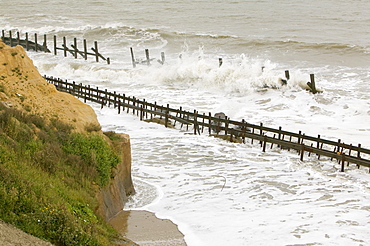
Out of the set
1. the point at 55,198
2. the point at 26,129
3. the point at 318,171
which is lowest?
the point at 318,171

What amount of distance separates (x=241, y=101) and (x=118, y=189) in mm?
16627

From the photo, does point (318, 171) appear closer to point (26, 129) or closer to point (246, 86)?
point (26, 129)

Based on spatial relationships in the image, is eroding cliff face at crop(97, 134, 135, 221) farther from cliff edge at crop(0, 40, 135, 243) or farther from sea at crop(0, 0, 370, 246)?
sea at crop(0, 0, 370, 246)

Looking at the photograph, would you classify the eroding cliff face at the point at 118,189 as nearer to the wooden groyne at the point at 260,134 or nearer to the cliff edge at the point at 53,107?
the cliff edge at the point at 53,107

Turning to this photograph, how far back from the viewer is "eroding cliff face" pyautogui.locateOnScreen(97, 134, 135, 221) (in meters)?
10.7

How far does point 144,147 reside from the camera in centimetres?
1736

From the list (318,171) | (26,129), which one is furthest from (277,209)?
(26,129)

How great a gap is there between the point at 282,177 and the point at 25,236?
8.94 metres

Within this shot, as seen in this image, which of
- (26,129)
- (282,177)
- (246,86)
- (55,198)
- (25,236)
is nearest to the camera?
(25,236)

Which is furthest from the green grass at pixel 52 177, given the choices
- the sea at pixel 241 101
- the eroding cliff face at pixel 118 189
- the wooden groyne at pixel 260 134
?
the wooden groyne at pixel 260 134

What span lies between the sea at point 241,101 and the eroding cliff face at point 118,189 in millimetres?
459

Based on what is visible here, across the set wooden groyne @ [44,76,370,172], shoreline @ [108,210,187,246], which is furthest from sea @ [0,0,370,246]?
wooden groyne @ [44,76,370,172]

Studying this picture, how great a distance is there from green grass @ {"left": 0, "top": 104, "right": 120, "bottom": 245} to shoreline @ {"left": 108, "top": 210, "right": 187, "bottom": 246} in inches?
29.5

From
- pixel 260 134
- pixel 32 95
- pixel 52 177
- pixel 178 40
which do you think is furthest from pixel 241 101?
pixel 178 40
